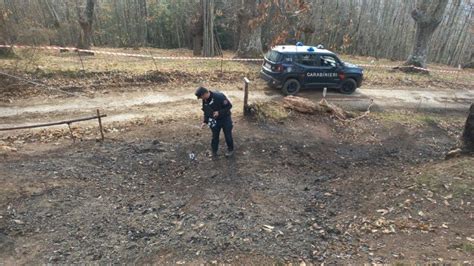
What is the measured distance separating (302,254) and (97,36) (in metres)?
21.1

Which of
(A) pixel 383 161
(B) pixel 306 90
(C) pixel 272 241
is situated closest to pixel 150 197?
(C) pixel 272 241

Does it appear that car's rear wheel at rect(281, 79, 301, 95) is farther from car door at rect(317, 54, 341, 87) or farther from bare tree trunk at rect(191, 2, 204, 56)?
bare tree trunk at rect(191, 2, 204, 56)

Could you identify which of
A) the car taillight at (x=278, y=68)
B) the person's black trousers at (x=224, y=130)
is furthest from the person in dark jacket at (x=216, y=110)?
the car taillight at (x=278, y=68)

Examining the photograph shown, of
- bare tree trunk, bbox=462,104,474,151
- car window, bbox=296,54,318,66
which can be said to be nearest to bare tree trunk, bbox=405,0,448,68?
car window, bbox=296,54,318,66

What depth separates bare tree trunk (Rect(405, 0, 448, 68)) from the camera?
16.8 metres

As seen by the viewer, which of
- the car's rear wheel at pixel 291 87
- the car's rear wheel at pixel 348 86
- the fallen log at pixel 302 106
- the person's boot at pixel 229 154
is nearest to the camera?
the person's boot at pixel 229 154

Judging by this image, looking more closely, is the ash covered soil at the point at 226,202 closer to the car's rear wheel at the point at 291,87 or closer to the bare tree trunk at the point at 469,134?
the bare tree trunk at the point at 469,134

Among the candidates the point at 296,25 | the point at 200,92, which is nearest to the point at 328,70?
the point at 200,92

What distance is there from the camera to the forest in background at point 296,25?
2125 cm

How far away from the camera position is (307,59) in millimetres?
12523

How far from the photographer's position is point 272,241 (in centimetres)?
560

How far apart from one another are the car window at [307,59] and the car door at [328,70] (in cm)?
19

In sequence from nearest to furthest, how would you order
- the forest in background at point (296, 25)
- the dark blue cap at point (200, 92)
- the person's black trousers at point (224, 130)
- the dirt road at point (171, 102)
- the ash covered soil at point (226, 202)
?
the ash covered soil at point (226, 202), the dark blue cap at point (200, 92), the person's black trousers at point (224, 130), the dirt road at point (171, 102), the forest in background at point (296, 25)

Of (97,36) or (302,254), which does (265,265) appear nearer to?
(302,254)
